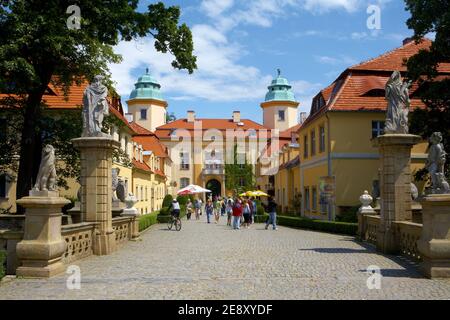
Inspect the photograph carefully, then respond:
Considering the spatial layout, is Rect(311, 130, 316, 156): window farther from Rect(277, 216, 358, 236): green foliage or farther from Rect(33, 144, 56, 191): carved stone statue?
Rect(33, 144, 56, 191): carved stone statue

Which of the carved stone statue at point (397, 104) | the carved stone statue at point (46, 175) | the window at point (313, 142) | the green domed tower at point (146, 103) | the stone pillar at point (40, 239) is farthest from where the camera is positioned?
the green domed tower at point (146, 103)

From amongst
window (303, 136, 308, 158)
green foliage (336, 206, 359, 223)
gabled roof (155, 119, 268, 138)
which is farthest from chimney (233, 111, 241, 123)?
green foliage (336, 206, 359, 223)

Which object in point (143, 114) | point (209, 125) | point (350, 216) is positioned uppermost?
point (143, 114)

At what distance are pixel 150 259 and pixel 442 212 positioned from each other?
6.43 metres

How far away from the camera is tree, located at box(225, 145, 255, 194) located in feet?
219

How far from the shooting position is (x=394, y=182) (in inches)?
497

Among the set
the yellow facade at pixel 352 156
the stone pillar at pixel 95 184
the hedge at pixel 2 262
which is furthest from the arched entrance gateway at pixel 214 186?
the hedge at pixel 2 262

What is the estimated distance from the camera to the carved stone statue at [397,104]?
487 inches

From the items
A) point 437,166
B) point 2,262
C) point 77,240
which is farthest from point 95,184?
point 437,166

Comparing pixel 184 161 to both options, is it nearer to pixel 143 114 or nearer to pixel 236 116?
pixel 143 114

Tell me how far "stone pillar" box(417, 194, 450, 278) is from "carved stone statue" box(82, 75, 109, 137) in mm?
8048

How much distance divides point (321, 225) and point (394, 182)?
1097 centimetres

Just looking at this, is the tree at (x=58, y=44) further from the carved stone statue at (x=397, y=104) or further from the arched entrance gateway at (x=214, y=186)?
the arched entrance gateway at (x=214, y=186)

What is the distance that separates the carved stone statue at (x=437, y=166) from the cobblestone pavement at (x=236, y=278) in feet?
6.19
